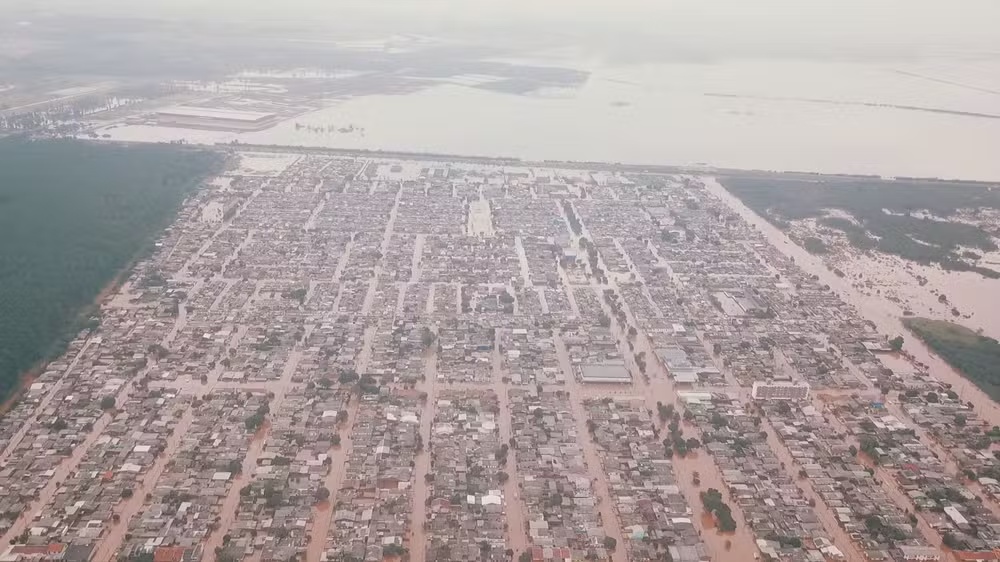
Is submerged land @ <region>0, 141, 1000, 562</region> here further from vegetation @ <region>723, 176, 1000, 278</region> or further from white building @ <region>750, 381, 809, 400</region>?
vegetation @ <region>723, 176, 1000, 278</region>

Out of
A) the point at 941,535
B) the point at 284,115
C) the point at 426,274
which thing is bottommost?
the point at 941,535

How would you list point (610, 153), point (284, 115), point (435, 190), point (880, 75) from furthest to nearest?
point (880, 75), point (284, 115), point (610, 153), point (435, 190)

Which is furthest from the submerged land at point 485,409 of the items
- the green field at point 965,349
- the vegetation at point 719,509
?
the green field at point 965,349

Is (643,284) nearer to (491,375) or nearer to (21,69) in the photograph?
(491,375)

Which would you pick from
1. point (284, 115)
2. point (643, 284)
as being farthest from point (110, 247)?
point (284, 115)

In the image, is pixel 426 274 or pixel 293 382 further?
pixel 426 274

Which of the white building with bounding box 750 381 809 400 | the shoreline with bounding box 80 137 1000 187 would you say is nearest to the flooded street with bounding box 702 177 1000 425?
the white building with bounding box 750 381 809 400

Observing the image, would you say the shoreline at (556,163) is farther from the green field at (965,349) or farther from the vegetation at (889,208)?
the green field at (965,349)
